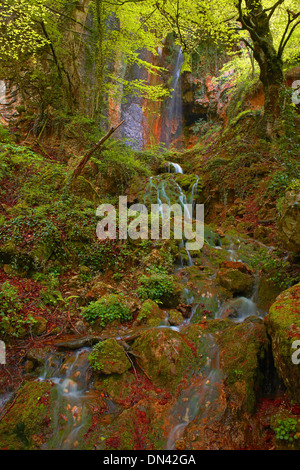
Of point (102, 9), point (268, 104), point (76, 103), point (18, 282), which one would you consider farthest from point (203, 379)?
point (102, 9)

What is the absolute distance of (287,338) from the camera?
8.85 ft

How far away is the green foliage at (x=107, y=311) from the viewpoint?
15.0ft

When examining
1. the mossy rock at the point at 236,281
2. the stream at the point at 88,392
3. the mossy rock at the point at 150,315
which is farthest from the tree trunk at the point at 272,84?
the mossy rock at the point at 150,315

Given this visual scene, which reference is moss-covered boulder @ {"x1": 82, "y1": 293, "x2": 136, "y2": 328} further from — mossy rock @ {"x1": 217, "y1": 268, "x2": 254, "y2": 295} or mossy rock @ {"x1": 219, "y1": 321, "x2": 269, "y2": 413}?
mossy rock @ {"x1": 217, "y1": 268, "x2": 254, "y2": 295}

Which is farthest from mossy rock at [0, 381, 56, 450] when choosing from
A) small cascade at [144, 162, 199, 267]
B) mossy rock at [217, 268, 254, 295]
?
small cascade at [144, 162, 199, 267]

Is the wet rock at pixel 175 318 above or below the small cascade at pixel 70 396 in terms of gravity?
above

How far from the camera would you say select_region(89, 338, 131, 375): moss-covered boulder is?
3.48 meters

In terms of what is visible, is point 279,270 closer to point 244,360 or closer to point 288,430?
point 244,360

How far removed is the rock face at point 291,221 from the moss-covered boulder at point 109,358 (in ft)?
10.4

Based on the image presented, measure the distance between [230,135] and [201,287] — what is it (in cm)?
918

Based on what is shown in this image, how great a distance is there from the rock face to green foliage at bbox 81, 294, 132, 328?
3094mm

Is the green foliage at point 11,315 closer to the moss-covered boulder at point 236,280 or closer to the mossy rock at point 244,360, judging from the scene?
the mossy rock at point 244,360

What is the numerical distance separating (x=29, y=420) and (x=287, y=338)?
302cm

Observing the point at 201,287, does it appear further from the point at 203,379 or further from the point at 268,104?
the point at 268,104
